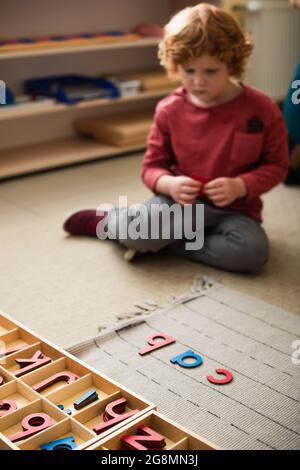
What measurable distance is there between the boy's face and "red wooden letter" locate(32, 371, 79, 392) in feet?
2.60

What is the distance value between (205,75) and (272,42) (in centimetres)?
145

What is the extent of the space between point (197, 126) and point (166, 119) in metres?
0.09

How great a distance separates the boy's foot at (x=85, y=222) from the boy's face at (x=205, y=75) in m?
0.40

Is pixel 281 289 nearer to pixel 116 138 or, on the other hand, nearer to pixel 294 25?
pixel 116 138

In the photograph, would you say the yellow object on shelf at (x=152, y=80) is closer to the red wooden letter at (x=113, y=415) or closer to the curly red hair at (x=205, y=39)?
the curly red hair at (x=205, y=39)

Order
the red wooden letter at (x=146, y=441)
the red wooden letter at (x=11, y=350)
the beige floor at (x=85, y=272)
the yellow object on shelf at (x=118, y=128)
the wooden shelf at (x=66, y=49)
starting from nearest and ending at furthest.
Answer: the red wooden letter at (x=146, y=441)
the red wooden letter at (x=11, y=350)
the beige floor at (x=85, y=272)
the wooden shelf at (x=66, y=49)
the yellow object on shelf at (x=118, y=128)

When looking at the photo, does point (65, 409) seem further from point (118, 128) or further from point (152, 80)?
point (152, 80)

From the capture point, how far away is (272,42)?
2.84 meters

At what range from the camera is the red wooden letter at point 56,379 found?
1.00 meters

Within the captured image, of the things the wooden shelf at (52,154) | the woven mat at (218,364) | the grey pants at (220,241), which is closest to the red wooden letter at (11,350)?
the woven mat at (218,364)

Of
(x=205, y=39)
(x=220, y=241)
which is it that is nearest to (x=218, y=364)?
(x=220, y=241)

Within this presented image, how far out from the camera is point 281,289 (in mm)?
1423
